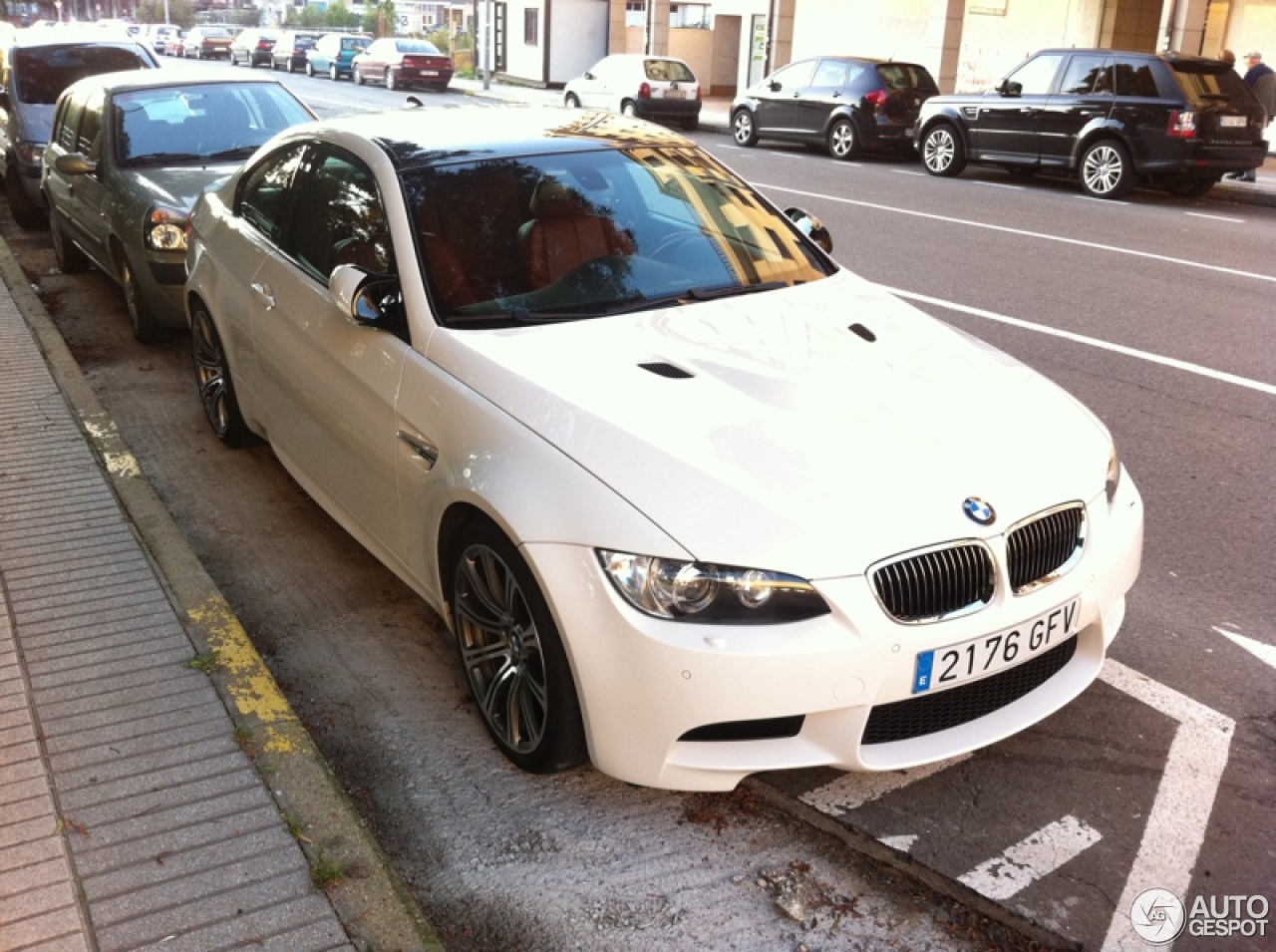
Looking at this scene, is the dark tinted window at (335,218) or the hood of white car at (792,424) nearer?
the hood of white car at (792,424)

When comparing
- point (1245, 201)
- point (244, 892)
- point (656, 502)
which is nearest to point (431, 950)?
point (244, 892)

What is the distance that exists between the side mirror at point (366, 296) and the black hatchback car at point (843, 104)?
57.7ft

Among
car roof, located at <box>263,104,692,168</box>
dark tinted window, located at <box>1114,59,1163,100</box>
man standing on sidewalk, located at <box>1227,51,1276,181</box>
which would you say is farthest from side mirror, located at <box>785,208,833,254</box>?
man standing on sidewalk, located at <box>1227,51,1276,181</box>

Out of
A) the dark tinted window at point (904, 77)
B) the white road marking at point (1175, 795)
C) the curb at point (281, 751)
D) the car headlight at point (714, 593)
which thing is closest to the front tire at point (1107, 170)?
the dark tinted window at point (904, 77)

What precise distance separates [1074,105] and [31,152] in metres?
12.4

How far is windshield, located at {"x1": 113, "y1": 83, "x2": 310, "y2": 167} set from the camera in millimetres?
8398

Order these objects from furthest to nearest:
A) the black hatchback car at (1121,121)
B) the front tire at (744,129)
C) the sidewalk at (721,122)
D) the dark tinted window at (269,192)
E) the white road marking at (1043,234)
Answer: the front tire at (744,129) → the sidewalk at (721,122) → the black hatchback car at (1121,121) → the white road marking at (1043,234) → the dark tinted window at (269,192)

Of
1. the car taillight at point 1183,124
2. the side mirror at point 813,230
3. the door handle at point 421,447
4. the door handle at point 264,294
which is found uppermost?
the car taillight at point 1183,124

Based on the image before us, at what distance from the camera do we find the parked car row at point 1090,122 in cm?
1518

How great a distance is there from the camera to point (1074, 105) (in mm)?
16312

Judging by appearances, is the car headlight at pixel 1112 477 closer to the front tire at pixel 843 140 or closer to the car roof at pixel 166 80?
the car roof at pixel 166 80

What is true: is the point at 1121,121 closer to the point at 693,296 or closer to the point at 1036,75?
the point at 1036,75

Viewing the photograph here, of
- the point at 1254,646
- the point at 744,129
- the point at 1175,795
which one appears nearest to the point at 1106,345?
the point at 1254,646

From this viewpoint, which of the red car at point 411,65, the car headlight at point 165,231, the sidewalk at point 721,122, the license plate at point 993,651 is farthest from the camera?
the red car at point 411,65
